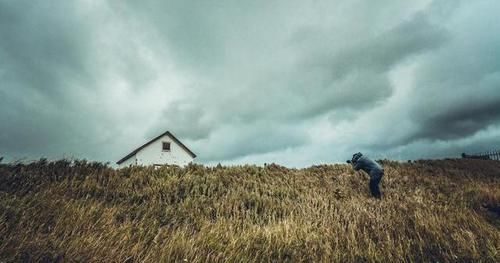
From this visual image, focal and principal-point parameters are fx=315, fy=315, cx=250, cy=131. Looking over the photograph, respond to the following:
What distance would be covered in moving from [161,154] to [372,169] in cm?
2818

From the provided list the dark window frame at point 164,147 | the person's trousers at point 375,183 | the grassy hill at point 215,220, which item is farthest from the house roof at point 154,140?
the person's trousers at point 375,183

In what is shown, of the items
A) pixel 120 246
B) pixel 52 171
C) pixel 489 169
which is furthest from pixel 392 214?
pixel 489 169

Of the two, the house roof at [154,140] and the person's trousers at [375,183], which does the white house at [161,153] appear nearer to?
the house roof at [154,140]

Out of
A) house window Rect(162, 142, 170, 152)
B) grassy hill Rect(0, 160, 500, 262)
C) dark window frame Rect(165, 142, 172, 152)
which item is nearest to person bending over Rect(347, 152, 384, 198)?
grassy hill Rect(0, 160, 500, 262)

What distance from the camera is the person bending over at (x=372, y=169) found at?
1009 cm

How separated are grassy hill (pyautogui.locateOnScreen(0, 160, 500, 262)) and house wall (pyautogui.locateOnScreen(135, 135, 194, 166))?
969 inches

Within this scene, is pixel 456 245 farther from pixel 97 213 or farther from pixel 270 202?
pixel 97 213

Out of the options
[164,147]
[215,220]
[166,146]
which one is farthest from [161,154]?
[215,220]

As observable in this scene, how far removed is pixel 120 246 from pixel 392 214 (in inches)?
221

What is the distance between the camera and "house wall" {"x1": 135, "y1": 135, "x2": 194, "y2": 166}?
34.0 metres

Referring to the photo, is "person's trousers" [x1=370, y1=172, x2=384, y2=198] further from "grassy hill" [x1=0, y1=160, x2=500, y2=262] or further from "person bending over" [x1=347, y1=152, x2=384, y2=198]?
"grassy hill" [x1=0, y1=160, x2=500, y2=262]

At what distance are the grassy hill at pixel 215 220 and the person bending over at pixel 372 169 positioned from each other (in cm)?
47

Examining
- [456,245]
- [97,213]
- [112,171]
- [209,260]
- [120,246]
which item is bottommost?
[456,245]

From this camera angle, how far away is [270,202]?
7875 millimetres
